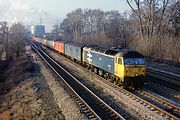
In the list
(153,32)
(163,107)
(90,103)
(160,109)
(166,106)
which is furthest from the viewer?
(153,32)

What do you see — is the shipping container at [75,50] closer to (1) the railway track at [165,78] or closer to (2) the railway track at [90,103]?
(1) the railway track at [165,78]

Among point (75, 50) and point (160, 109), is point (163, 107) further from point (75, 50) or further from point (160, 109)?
point (75, 50)

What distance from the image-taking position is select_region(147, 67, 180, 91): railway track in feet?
75.2

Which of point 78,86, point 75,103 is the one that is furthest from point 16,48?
point 75,103

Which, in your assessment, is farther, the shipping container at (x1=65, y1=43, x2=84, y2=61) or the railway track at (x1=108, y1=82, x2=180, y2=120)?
the shipping container at (x1=65, y1=43, x2=84, y2=61)

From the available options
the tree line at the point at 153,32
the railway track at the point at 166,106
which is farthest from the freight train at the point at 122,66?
the tree line at the point at 153,32

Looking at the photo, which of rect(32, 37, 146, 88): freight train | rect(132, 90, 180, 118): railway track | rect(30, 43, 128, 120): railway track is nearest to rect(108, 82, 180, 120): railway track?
rect(132, 90, 180, 118): railway track

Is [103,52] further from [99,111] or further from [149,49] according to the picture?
[149,49]

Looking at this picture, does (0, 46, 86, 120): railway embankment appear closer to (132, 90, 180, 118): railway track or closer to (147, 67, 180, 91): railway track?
(132, 90, 180, 118): railway track

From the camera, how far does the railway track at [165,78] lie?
22906 mm

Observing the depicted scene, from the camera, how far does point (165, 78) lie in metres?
25.6

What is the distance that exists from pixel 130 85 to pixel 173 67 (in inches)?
499

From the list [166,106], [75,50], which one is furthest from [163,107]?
[75,50]

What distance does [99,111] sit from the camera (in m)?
16.1
